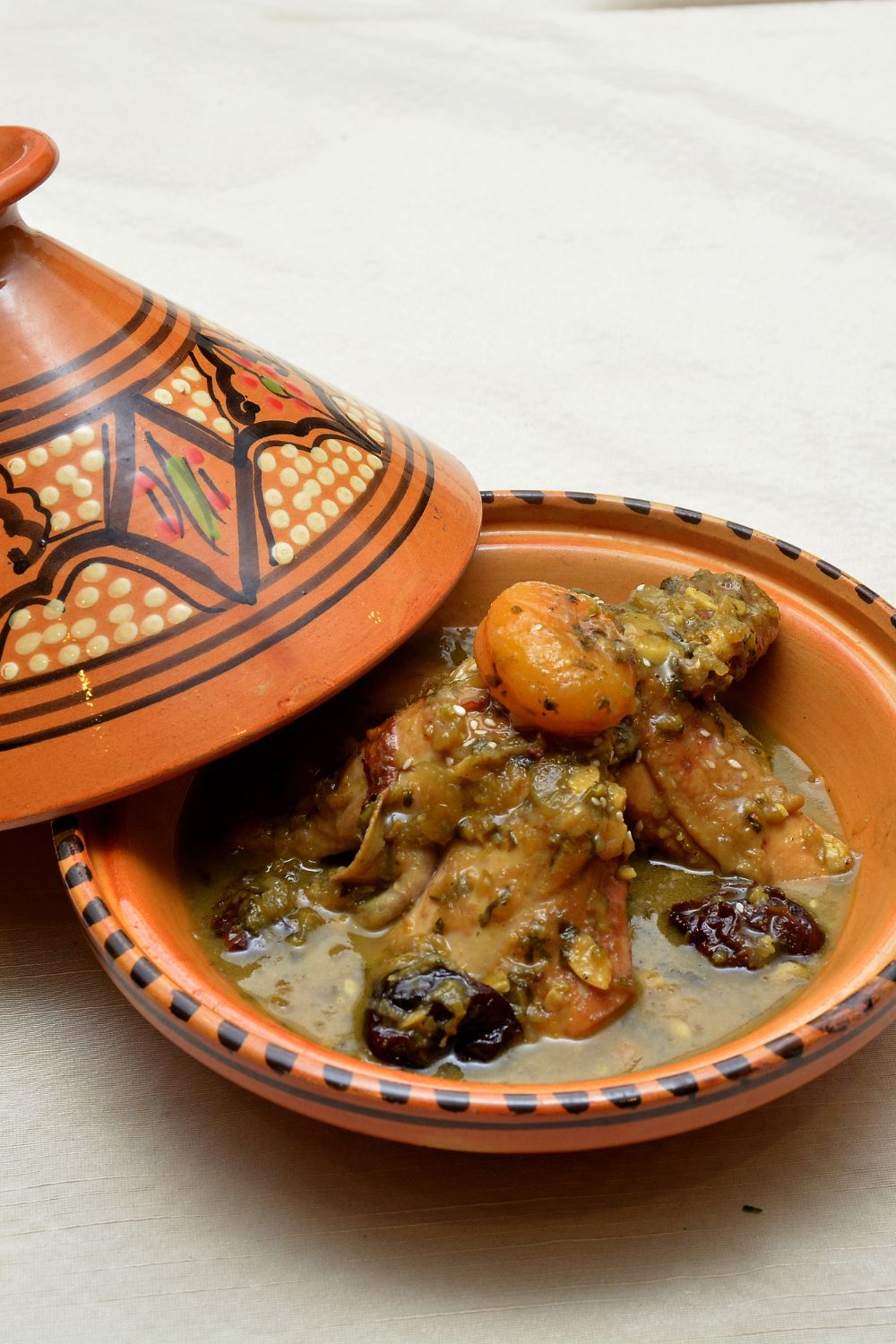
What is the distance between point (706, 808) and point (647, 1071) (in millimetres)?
478

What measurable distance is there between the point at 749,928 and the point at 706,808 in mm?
205

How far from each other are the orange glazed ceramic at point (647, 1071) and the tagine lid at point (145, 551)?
0.18 metres

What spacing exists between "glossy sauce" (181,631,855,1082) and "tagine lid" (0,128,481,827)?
10.9 inches

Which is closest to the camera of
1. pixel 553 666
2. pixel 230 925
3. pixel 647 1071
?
pixel 647 1071

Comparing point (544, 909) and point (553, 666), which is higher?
point (553, 666)

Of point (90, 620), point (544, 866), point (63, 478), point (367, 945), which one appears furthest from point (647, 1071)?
point (63, 478)

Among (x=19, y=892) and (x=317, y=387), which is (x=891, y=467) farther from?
(x=19, y=892)

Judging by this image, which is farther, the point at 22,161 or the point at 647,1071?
the point at 22,161

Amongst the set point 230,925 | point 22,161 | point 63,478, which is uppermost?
point 22,161

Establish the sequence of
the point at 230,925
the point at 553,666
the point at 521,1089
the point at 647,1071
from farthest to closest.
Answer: the point at 230,925
the point at 553,666
the point at 647,1071
the point at 521,1089

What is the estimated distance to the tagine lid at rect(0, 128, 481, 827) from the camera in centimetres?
192

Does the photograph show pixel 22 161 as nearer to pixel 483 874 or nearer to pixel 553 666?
pixel 553 666

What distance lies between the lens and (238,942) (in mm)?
2016

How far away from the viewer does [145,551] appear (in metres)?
1.97
